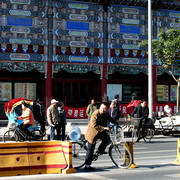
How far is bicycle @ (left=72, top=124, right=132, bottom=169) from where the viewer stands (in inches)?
444

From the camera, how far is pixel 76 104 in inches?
1278

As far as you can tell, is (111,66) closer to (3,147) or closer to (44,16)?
(44,16)

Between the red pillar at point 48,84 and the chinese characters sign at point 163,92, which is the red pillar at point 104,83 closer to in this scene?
the red pillar at point 48,84

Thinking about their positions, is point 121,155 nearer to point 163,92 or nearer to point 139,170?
point 139,170

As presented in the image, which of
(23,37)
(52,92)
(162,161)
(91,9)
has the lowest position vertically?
(162,161)

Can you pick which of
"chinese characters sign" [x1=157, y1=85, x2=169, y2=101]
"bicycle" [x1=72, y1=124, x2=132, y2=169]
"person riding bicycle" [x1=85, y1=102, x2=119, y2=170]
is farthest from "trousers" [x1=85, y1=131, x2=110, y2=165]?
"chinese characters sign" [x1=157, y1=85, x2=169, y2=101]

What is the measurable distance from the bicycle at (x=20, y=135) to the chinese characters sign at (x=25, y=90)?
11890 millimetres

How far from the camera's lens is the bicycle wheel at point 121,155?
36.9 feet

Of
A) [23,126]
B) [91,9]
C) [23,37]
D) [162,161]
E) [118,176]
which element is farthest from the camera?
[91,9]

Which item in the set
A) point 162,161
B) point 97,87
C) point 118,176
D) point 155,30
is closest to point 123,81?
point 97,87

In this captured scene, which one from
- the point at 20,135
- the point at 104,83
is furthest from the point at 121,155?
the point at 104,83

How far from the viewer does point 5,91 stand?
3069cm

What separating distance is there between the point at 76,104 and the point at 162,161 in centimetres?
1991

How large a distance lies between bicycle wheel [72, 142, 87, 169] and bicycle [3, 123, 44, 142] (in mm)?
6391
